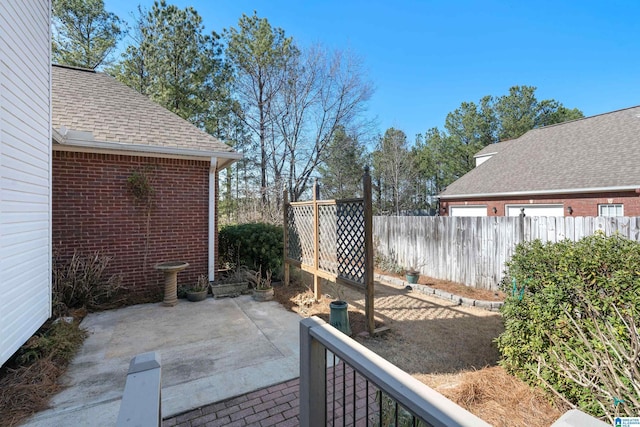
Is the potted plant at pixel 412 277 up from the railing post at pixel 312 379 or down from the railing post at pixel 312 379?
down

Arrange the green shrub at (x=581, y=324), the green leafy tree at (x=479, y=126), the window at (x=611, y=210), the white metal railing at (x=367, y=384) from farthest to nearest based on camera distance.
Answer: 1. the green leafy tree at (x=479, y=126)
2. the window at (x=611, y=210)
3. the green shrub at (x=581, y=324)
4. the white metal railing at (x=367, y=384)

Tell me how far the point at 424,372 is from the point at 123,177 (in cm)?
598

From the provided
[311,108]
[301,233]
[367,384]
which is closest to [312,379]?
[367,384]

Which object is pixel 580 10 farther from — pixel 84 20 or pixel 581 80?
pixel 84 20

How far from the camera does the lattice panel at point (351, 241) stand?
4484 mm

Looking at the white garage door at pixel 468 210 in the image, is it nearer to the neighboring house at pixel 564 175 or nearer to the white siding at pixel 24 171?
the neighboring house at pixel 564 175

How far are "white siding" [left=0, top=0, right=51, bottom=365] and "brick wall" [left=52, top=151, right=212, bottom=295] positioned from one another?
1.29 m

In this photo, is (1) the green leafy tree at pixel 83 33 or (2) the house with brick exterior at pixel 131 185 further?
(1) the green leafy tree at pixel 83 33

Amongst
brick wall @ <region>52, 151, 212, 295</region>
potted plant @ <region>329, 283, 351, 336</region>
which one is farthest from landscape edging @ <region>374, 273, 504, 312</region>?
brick wall @ <region>52, 151, 212, 295</region>

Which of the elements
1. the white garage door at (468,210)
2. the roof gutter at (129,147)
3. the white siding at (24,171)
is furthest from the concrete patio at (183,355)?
the white garage door at (468,210)

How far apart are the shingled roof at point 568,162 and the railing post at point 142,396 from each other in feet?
40.8

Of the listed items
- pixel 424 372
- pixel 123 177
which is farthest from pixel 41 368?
pixel 424 372

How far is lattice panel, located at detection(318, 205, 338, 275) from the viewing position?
16.8 ft

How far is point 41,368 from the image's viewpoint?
9.92ft
